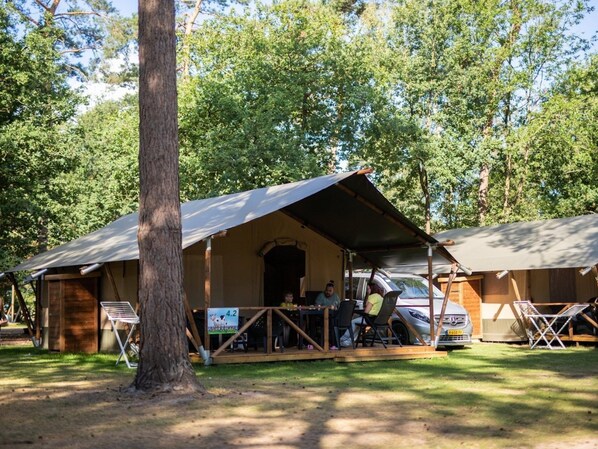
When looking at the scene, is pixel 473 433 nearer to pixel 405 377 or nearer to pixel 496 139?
pixel 405 377

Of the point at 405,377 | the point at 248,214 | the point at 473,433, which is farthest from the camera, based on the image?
the point at 248,214

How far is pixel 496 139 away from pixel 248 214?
1771cm

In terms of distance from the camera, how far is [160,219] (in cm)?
943

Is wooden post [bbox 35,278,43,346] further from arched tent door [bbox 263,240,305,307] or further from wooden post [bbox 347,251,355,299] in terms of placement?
wooden post [bbox 347,251,355,299]

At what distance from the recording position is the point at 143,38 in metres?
9.60

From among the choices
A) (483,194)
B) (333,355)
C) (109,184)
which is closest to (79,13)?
(109,184)

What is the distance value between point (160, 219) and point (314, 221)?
7217 mm

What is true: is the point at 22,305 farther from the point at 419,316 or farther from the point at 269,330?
the point at 419,316

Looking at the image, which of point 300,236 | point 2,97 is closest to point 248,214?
point 300,236

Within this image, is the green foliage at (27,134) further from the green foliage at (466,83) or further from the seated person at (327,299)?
the green foliage at (466,83)

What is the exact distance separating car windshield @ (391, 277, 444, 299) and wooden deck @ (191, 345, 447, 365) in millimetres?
2501

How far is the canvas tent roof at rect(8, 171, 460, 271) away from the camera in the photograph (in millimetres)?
13492

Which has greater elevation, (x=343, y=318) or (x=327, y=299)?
(x=327, y=299)

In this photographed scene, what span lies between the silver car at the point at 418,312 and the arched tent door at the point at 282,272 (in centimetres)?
162
